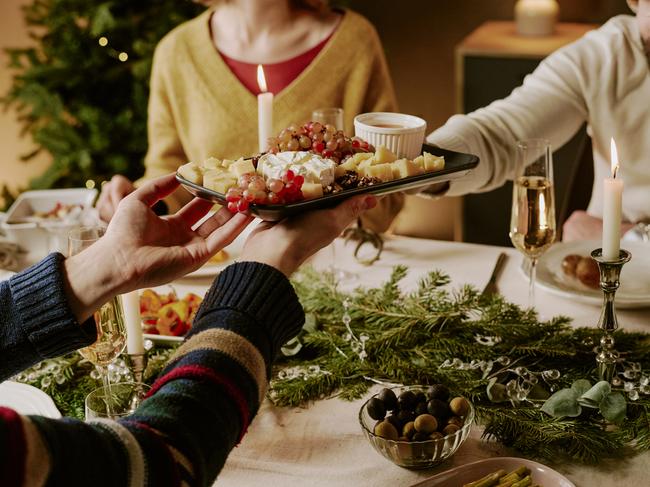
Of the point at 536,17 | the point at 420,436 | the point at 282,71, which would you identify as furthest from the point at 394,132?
the point at 536,17

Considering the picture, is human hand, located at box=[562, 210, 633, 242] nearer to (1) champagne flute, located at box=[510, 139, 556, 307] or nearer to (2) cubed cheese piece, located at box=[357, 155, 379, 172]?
(1) champagne flute, located at box=[510, 139, 556, 307]

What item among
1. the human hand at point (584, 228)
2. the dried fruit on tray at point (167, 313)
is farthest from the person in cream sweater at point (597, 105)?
the dried fruit on tray at point (167, 313)

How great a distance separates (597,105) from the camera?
201 centimetres

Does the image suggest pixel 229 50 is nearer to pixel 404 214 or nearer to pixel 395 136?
pixel 395 136

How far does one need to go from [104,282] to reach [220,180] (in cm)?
26

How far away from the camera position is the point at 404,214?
4.05 metres

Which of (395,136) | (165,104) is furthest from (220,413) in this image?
(165,104)

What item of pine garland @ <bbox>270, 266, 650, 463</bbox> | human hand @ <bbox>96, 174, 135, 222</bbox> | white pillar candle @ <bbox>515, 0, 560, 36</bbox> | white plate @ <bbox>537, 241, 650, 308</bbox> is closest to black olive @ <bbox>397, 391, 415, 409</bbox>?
pine garland @ <bbox>270, 266, 650, 463</bbox>

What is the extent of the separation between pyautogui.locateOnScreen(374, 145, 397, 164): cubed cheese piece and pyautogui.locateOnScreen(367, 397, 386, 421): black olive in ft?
1.25

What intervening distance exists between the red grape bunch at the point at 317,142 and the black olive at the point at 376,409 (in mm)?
393

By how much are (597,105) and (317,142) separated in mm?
1048

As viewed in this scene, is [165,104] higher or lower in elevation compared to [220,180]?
lower

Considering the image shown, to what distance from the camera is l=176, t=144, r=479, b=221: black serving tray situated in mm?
1080

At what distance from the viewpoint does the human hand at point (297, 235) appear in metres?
1.00
